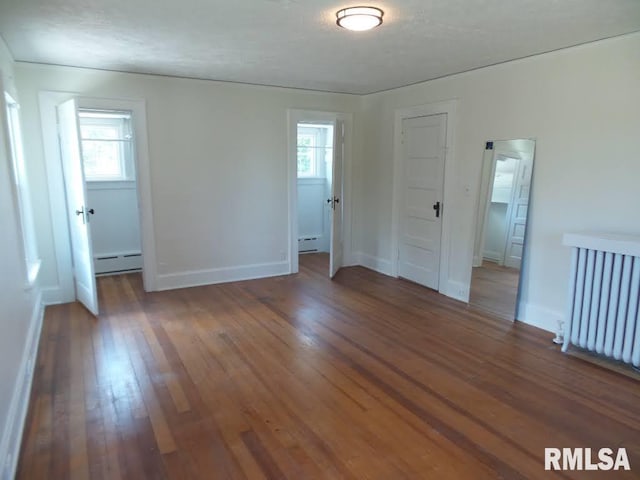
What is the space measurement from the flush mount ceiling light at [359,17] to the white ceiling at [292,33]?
6 centimetres

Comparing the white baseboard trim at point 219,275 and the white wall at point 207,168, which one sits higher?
the white wall at point 207,168

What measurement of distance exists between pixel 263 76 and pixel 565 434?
4174mm

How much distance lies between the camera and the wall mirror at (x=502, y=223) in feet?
12.7

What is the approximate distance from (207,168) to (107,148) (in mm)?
1651

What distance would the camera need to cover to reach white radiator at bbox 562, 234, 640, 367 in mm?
2889

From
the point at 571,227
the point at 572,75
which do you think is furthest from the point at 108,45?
the point at 571,227

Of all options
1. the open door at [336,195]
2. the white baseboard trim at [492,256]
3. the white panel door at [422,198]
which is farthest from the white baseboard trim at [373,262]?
the white baseboard trim at [492,256]

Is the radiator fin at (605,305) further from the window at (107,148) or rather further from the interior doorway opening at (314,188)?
the window at (107,148)

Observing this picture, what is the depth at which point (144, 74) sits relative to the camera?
14.7 ft

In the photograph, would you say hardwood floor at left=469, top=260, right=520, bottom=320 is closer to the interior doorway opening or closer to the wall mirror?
the wall mirror

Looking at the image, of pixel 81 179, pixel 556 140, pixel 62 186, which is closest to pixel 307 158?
pixel 62 186

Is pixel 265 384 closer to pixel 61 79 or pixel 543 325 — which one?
pixel 543 325

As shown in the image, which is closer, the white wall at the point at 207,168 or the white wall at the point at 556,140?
the white wall at the point at 556,140

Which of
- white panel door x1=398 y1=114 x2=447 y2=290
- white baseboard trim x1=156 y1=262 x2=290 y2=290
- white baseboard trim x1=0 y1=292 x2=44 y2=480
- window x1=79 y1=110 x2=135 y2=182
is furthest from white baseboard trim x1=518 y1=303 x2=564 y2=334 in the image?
window x1=79 y1=110 x2=135 y2=182
